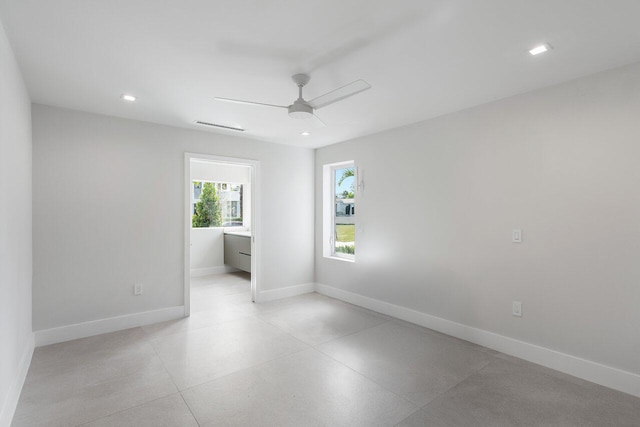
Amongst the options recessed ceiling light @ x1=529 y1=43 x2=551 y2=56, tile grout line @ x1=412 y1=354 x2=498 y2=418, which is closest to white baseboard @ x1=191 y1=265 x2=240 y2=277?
tile grout line @ x1=412 y1=354 x2=498 y2=418

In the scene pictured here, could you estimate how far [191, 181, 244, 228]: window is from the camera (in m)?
6.96

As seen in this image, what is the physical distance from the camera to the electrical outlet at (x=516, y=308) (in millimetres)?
2982

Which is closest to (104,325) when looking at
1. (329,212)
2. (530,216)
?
(329,212)

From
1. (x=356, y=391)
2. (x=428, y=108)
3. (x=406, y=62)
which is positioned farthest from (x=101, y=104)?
(x=356, y=391)

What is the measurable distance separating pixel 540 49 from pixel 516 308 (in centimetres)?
220

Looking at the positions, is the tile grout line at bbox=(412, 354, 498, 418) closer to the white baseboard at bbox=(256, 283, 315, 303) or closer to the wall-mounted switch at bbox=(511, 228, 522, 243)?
the wall-mounted switch at bbox=(511, 228, 522, 243)

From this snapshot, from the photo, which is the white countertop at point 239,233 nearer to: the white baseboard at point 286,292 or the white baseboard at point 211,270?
the white baseboard at point 211,270

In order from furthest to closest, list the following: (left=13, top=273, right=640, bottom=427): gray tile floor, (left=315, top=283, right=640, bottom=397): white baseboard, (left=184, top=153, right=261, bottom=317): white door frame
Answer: (left=184, top=153, right=261, bottom=317): white door frame, (left=315, top=283, right=640, bottom=397): white baseboard, (left=13, top=273, right=640, bottom=427): gray tile floor

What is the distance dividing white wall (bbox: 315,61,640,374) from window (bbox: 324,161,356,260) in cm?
84

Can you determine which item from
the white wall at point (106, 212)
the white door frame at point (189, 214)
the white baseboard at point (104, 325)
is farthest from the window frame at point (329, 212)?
the white baseboard at point (104, 325)

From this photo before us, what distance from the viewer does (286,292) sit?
16.8ft

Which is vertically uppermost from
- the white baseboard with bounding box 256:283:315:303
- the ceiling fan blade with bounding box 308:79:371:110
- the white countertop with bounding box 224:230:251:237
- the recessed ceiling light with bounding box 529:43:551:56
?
the recessed ceiling light with bounding box 529:43:551:56

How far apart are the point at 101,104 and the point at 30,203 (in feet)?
3.88

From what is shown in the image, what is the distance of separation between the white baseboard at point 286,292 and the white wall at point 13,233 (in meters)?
2.66
